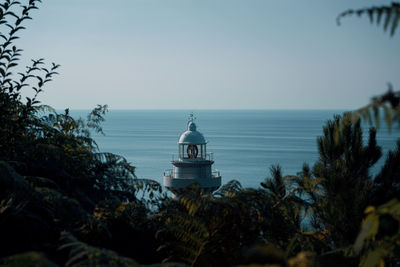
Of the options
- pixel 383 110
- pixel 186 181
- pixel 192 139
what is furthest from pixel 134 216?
pixel 192 139

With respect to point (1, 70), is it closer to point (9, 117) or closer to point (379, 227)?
point (9, 117)

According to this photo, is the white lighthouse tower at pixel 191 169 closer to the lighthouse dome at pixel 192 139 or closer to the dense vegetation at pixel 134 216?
the lighthouse dome at pixel 192 139

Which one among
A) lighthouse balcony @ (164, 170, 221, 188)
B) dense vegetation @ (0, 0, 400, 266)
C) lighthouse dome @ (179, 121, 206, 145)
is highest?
lighthouse dome @ (179, 121, 206, 145)

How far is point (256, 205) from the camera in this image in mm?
2988

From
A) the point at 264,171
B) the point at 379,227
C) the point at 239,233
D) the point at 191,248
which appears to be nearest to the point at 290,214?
the point at 239,233

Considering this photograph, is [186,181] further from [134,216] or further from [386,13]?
[386,13]

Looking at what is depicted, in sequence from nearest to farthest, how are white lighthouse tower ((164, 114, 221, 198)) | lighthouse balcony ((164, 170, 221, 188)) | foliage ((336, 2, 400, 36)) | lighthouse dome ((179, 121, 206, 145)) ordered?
foliage ((336, 2, 400, 36))
lighthouse balcony ((164, 170, 221, 188))
white lighthouse tower ((164, 114, 221, 198))
lighthouse dome ((179, 121, 206, 145))

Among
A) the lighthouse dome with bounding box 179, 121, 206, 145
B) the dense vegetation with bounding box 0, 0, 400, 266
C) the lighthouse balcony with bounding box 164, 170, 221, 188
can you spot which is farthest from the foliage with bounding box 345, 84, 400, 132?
the lighthouse dome with bounding box 179, 121, 206, 145

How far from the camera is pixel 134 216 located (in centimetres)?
324

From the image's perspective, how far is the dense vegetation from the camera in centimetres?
172

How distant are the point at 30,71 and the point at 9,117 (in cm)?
45

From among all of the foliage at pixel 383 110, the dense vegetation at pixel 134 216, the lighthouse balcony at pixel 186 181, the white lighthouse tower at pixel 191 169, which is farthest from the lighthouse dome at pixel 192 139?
the foliage at pixel 383 110

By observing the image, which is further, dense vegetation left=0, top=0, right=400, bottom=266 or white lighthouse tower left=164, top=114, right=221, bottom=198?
white lighthouse tower left=164, top=114, right=221, bottom=198

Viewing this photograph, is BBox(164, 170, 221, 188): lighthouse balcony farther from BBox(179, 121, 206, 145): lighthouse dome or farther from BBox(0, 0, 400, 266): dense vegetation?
BBox(0, 0, 400, 266): dense vegetation
